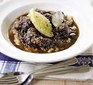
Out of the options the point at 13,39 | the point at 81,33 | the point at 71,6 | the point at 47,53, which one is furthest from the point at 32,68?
the point at 71,6

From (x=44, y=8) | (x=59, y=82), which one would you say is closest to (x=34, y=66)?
(x=59, y=82)

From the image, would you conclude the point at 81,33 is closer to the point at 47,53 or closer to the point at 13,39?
the point at 47,53

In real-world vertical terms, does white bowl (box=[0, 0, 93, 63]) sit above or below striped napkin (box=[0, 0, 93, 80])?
above

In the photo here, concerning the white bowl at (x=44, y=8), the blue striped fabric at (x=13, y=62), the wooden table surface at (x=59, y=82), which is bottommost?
the wooden table surface at (x=59, y=82)

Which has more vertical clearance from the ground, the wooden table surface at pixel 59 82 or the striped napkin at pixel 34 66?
the striped napkin at pixel 34 66

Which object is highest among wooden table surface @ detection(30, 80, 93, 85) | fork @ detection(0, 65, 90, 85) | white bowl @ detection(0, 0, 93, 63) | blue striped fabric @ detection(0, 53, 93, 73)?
white bowl @ detection(0, 0, 93, 63)
